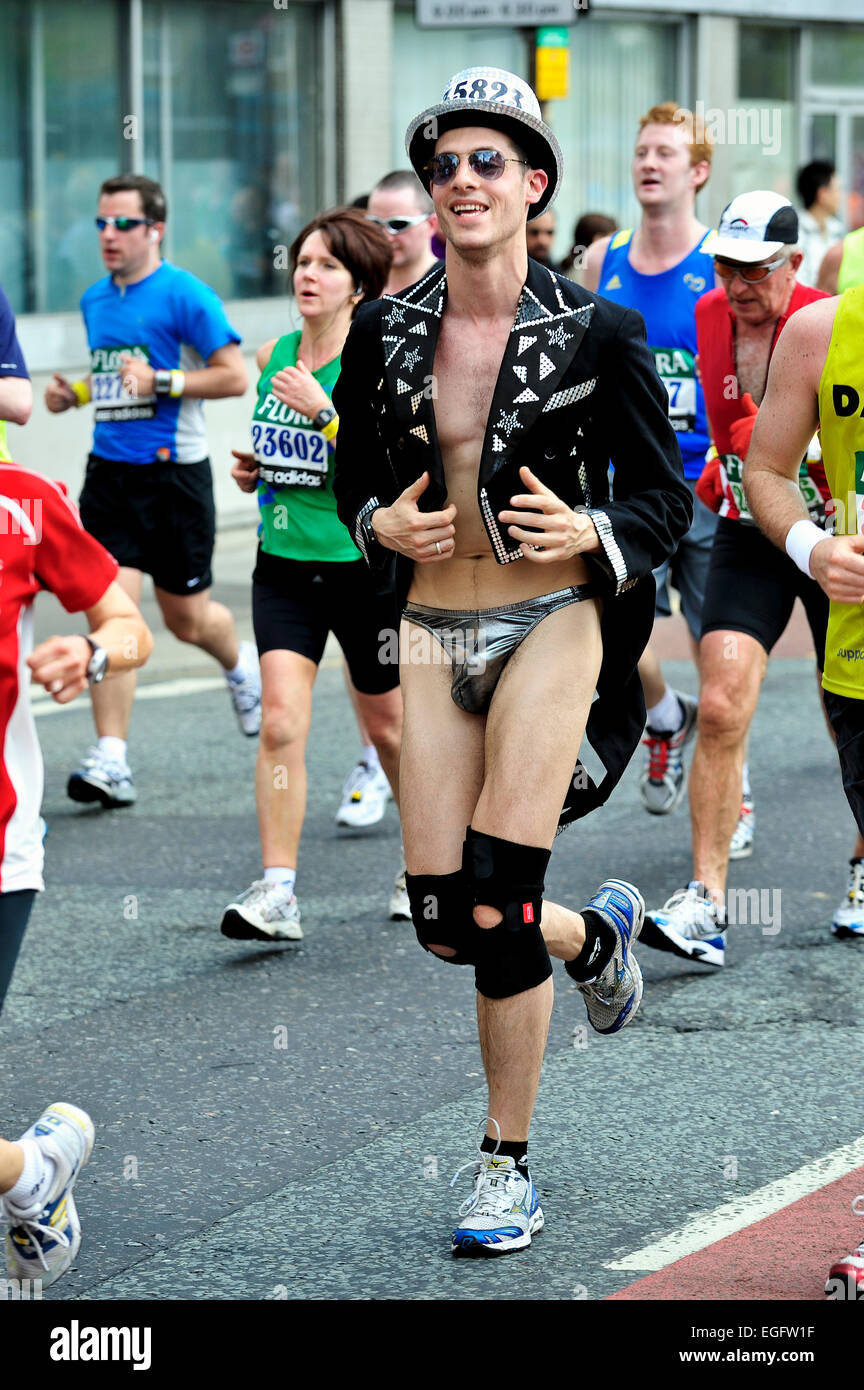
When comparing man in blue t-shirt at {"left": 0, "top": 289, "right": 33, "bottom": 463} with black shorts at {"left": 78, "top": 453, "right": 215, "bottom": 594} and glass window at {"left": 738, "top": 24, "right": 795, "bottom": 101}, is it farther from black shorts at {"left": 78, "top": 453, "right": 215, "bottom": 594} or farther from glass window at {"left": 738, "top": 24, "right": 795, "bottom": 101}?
glass window at {"left": 738, "top": 24, "right": 795, "bottom": 101}

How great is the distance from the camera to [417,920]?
4.11 m

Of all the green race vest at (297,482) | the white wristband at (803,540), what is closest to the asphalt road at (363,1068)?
the green race vest at (297,482)

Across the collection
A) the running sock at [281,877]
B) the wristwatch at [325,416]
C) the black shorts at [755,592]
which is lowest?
the running sock at [281,877]

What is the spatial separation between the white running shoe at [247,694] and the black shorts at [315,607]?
8.19 ft

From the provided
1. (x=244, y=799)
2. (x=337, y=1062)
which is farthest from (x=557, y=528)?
(x=244, y=799)

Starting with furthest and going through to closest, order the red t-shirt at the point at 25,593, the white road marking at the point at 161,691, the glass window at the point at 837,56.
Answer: the glass window at the point at 837,56
the white road marking at the point at 161,691
the red t-shirt at the point at 25,593

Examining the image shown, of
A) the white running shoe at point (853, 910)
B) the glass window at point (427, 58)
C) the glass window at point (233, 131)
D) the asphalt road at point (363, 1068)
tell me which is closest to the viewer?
the asphalt road at point (363, 1068)

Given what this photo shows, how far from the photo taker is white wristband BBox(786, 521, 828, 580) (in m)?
3.96

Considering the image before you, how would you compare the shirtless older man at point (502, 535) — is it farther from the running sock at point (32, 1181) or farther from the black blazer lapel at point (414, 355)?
the running sock at point (32, 1181)

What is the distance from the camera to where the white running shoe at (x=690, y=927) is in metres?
5.81

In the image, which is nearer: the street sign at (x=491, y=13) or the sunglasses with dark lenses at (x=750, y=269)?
the sunglasses with dark lenses at (x=750, y=269)

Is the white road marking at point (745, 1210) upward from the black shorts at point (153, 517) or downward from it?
downward

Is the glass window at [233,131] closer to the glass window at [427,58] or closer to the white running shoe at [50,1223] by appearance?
the glass window at [427,58]
